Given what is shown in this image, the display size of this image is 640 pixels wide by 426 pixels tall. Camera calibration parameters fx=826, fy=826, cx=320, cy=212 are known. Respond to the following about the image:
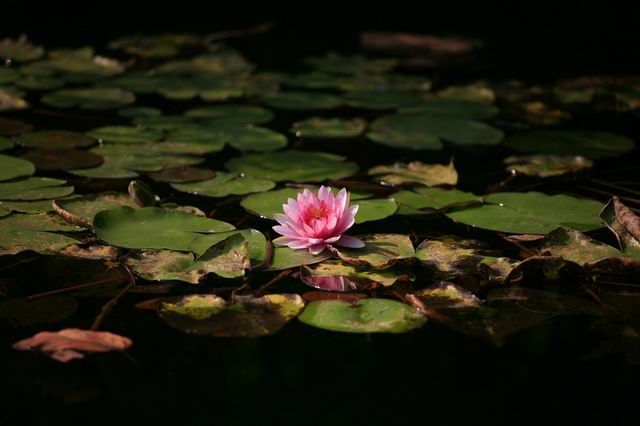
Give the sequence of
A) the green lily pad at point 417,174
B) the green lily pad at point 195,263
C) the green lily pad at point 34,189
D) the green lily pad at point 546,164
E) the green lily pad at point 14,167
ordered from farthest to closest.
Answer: the green lily pad at point 546,164
the green lily pad at point 417,174
the green lily pad at point 14,167
the green lily pad at point 34,189
the green lily pad at point 195,263

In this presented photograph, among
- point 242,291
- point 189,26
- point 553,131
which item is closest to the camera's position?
point 242,291

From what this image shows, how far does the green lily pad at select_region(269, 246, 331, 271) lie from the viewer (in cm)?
171

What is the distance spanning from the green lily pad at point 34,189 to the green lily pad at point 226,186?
0.29m

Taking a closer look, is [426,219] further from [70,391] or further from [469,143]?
[70,391]

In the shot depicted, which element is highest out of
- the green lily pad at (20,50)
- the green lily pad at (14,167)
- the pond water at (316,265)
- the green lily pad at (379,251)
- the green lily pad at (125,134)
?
the green lily pad at (20,50)

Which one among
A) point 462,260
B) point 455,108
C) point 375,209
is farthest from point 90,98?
point 462,260

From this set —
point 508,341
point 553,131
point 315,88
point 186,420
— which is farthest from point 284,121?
point 186,420

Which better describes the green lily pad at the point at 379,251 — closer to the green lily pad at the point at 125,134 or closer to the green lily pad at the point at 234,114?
the green lily pad at the point at 125,134

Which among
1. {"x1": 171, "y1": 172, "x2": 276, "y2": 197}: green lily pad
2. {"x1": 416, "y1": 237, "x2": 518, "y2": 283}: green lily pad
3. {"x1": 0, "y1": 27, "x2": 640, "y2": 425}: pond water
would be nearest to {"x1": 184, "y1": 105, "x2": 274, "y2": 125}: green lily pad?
{"x1": 0, "y1": 27, "x2": 640, "y2": 425}: pond water

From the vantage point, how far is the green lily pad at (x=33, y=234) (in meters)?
1.75

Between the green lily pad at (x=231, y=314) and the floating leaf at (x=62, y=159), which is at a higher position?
the floating leaf at (x=62, y=159)

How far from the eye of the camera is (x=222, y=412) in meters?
1.25

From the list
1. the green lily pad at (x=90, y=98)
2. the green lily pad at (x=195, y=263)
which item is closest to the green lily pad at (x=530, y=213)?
the green lily pad at (x=195, y=263)

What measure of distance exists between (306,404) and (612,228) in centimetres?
87
